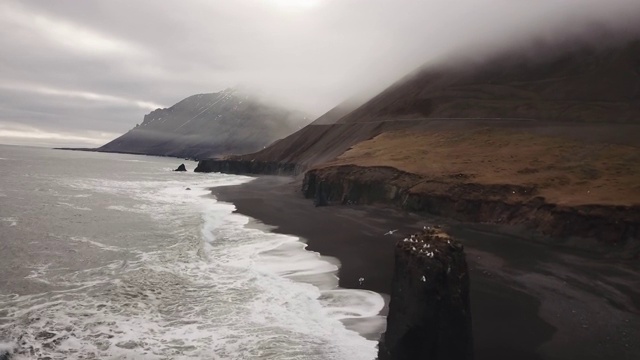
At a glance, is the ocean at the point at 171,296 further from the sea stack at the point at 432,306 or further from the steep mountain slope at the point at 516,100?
the steep mountain slope at the point at 516,100

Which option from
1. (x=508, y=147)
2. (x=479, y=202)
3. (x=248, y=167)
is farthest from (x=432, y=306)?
(x=248, y=167)

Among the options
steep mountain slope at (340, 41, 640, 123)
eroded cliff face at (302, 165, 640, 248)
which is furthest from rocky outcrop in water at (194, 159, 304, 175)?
eroded cliff face at (302, 165, 640, 248)

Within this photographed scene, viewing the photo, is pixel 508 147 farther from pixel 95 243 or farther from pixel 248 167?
pixel 248 167

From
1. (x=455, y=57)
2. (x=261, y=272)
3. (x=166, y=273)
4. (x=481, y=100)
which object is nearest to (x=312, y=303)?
(x=261, y=272)

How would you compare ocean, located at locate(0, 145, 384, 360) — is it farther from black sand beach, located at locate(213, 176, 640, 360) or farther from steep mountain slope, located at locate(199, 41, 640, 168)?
steep mountain slope, located at locate(199, 41, 640, 168)

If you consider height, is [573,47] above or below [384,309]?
above

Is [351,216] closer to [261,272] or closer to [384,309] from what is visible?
[261,272]

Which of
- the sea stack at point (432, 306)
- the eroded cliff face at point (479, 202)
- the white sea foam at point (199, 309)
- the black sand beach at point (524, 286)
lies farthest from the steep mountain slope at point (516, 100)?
the sea stack at point (432, 306)
